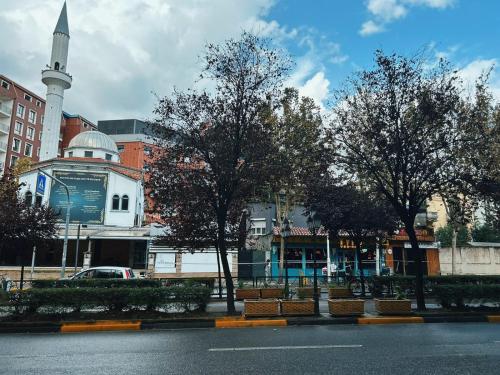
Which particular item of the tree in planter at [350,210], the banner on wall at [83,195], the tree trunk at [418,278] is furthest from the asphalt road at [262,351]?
the banner on wall at [83,195]

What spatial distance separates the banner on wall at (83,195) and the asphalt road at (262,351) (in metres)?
27.7

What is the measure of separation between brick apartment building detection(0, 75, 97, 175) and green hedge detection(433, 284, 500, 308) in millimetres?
62215

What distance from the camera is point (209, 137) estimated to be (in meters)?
12.4

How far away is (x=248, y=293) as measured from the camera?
56.5ft

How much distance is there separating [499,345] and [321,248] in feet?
87.8

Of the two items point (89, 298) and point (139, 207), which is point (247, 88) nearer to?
point (89, 298)

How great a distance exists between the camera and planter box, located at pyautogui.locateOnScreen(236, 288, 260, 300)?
55.9ft

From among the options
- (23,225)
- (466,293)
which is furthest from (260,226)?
(466,293)

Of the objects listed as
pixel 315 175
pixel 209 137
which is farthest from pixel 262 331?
pixel 315 175

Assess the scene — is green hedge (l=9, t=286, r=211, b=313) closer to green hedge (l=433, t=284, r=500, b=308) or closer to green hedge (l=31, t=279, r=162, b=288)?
green hedge (l=31, t=279, r=162, b=288)

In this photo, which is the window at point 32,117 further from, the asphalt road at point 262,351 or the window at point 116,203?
the asphalt road at point 262,351

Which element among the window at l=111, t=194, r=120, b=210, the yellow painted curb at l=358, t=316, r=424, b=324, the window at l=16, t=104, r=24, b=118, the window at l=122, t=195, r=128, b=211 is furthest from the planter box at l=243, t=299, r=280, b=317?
the window at l=16, t=104, r=24, b=118

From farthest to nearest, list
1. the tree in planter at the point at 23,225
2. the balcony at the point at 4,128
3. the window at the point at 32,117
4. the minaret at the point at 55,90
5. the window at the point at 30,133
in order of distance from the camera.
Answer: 1. the window at the point at 32,117
2. the window at the point at 30,133
3. the balcony at the point at 4,128
4. the minaret at the point at 55,90
5. the tree in planter at the point at 23,225

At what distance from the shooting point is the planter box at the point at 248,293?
17031mm
